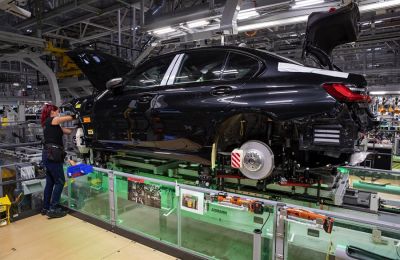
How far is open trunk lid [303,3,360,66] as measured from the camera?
2.40m

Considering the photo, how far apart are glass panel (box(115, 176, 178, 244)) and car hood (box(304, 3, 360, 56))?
1975 millimetres

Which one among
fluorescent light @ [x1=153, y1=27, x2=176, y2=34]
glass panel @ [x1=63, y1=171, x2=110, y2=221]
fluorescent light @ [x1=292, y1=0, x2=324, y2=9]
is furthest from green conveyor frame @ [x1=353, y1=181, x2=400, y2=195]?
fluorescent light @ [x1=153, y1=27, x2=176, y2=34]

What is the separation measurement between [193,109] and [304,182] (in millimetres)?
1118

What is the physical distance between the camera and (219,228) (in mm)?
2838

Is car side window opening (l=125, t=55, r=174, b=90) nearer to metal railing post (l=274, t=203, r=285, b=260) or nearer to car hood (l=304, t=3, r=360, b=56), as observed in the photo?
car hood (l=304, t=3, r=360, b=56)

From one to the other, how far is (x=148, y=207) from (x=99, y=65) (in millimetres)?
1932

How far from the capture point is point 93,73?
361 centimetres

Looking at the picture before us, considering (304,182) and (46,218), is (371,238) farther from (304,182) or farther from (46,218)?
(46,218)

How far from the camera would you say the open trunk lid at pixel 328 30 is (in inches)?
94.3

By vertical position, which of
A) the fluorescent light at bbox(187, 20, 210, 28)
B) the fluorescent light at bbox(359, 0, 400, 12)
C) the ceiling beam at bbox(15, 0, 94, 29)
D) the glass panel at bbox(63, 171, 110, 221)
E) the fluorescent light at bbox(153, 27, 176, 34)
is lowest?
the glass panel at bbox(63, 171, 110, 221)

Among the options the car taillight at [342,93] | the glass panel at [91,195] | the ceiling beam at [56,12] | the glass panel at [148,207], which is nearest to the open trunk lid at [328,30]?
the car taillight at [342,93]

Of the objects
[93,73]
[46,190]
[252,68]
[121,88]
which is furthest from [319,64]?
[46,190]

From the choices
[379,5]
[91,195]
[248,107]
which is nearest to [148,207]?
[91,195]

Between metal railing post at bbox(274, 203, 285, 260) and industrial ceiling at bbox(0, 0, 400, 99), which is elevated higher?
industrial ceiling at bbox(0, 0, 400, 99)
